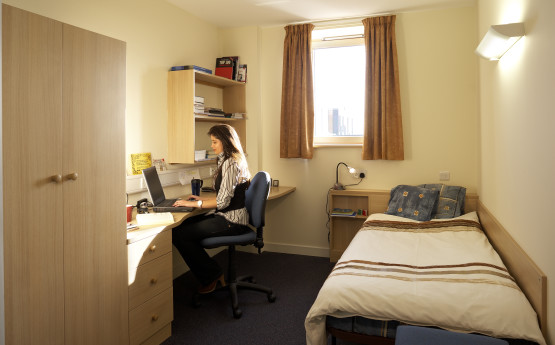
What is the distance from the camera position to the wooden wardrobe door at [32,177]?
1633mm

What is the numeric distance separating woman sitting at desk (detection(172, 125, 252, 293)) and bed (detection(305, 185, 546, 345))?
94cm

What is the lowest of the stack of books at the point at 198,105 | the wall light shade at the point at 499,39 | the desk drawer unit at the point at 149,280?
the desk drawer unit at the point at 149,280

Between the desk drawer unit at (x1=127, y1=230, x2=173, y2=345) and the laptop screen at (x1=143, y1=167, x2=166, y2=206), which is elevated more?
the laptop screen at (x1=143, y1=167, x2=166, y2=206)

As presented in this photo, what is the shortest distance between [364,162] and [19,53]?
3.16 meters

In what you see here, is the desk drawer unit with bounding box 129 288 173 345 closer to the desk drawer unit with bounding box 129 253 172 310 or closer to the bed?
the desk drawer unit with bounding box 129 253 172 310

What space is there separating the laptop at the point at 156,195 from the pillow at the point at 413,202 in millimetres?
1875

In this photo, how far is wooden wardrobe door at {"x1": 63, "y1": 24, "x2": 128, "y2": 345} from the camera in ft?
6.30

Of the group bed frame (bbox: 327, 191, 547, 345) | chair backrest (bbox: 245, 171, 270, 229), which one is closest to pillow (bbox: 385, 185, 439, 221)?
bed frame (bbox: 327, 191, 547, 345)

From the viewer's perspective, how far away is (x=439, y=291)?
1.93 metres

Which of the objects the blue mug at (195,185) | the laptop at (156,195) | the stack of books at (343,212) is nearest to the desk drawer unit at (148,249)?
the laptop at (156,195)

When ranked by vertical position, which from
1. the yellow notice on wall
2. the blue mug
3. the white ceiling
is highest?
the white ceiling

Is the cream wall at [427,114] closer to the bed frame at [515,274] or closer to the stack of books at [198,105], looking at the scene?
the bed frame at [515,274]

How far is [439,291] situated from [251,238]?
4.86ft

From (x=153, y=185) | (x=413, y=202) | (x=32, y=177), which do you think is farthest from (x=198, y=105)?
(x=413, y=202)
